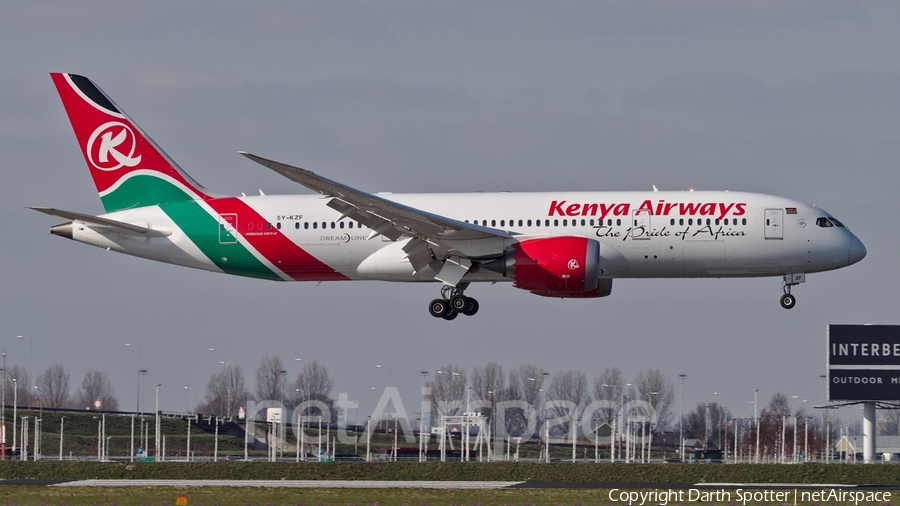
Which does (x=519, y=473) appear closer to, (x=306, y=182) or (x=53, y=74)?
(x=306, y=182)

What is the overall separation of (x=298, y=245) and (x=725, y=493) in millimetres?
19892

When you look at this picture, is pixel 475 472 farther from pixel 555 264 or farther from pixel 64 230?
pixel 64 230

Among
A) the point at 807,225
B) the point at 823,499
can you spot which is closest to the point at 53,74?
the point at 807,225

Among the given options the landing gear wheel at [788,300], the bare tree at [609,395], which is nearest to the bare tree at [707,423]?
the bare tree at [609,395]

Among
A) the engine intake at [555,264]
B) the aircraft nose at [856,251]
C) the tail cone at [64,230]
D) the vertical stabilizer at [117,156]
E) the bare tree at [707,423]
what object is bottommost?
the bare tree at [707,423]

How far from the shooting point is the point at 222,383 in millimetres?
101062

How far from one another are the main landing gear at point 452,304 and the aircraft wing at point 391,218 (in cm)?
310

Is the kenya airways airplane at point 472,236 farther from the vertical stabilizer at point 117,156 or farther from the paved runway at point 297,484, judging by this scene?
the paved runway at point 297,484

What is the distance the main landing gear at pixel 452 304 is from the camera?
160 ft

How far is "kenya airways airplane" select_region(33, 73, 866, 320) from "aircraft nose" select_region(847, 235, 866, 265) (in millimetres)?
57

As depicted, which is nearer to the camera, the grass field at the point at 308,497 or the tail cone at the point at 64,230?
the grass field at the point at 308,497

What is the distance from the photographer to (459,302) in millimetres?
48812

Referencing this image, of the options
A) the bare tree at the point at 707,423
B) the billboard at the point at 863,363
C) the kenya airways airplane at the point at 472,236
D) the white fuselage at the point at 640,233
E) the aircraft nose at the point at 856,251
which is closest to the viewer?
the kenya airways airplane at the point at 472,236

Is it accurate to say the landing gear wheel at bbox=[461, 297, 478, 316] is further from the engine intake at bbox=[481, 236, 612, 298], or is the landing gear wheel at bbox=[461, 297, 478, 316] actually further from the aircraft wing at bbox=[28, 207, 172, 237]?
the aircraft wing at bbox=[28, 207, 172, 237]
